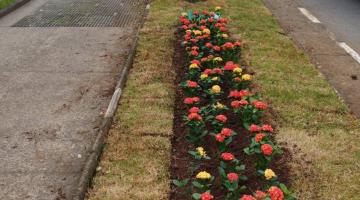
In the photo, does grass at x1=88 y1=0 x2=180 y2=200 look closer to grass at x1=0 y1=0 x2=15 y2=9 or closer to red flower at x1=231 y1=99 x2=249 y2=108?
red flower at x1=231 y1=99 x2=249 y2=108

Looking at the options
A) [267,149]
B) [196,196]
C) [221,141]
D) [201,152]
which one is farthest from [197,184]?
[267,149]

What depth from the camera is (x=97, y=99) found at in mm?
7480

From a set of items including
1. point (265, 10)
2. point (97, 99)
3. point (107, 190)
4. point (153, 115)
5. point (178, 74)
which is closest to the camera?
point (107, 190)

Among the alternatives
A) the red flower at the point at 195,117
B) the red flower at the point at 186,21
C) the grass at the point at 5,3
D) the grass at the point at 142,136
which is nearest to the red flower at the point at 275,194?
the grass at the point at 142,136

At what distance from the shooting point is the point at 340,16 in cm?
1244

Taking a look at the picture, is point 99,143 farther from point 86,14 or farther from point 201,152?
point 86,14

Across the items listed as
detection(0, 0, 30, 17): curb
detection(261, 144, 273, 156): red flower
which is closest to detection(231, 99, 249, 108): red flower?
detection(261, 144, 273, 156): red flower

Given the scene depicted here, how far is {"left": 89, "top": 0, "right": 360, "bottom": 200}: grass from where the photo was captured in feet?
16.7

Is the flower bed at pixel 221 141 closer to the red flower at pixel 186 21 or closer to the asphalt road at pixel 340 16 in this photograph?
the red flower at pixel 186 21

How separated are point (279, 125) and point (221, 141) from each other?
4.58 feet

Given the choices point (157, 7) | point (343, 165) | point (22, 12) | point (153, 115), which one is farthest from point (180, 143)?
point (22, 12)

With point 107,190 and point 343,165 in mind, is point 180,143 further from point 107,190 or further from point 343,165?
point 343,165

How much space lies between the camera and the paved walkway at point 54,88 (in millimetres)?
5516

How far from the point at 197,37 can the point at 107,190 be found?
170 inches
